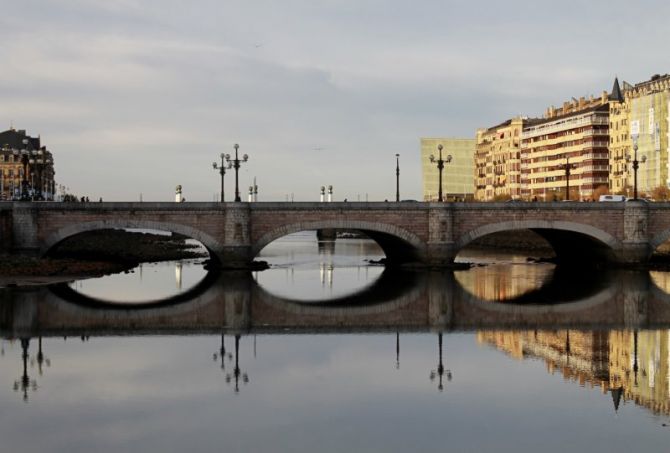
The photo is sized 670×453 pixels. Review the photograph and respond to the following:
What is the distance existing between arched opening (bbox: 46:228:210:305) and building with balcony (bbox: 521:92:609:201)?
6794 centimetres

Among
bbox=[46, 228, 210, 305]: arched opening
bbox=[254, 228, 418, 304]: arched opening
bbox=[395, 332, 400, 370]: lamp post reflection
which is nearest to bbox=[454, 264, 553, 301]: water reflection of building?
bbox=[254, 228, 418, 304]: arched opening

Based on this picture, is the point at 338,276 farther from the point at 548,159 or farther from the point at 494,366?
the point at 548,159

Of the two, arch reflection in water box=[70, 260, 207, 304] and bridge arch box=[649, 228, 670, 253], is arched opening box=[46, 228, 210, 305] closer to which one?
arch reflection in water box=[70, 260, 207, 304]

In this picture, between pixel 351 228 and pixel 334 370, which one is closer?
pixel 334 370

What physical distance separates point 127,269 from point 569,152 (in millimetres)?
99912

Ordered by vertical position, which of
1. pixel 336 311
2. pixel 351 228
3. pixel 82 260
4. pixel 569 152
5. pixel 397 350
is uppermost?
pixel 569 152

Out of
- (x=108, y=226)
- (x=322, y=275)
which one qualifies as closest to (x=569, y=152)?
(x=322, y=275)

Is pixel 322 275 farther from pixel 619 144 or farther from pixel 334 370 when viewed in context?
pixel 619 144

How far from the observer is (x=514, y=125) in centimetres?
17775

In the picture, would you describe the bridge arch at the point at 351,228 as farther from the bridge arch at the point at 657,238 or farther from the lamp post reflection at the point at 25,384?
the lamp post reflection at the point at 25,384

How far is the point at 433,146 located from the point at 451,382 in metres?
152

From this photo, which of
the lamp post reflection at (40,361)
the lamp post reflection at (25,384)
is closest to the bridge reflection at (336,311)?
the lamp post reflection at (40,361)

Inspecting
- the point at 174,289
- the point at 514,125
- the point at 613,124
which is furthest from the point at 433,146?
the point at 174,289

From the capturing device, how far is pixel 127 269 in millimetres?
74438
